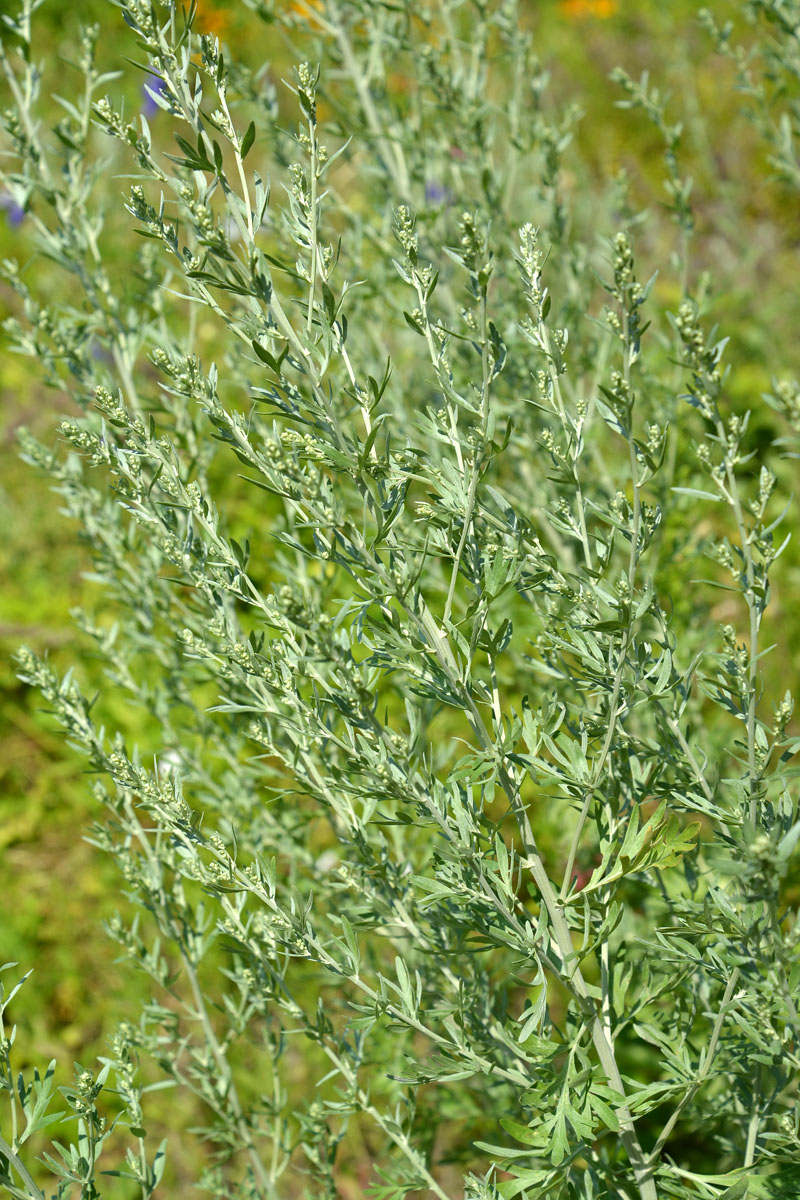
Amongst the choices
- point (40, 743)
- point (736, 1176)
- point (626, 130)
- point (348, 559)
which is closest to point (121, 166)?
point (626, 130)

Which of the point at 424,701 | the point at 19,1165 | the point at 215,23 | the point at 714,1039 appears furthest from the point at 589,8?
the point at 19,1165

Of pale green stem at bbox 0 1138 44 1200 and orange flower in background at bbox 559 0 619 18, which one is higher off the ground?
orange flower in background at bbox 559 0 619 18

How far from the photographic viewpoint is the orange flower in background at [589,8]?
747 centimetres

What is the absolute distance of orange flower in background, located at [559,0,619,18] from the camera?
24.5 ft

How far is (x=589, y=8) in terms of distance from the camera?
7473 mm

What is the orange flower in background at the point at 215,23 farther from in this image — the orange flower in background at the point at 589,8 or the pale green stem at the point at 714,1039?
the pale green stem at the point at 714,1039

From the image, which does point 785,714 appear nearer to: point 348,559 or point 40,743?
point 348,559

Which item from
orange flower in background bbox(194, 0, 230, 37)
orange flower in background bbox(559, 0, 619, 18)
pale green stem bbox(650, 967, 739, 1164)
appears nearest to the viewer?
pale green stem bbox(650, 967, 739, 1164)

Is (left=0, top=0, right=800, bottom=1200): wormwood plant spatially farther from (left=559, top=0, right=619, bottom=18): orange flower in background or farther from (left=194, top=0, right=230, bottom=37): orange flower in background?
(left=559, top=0, right=619, bottom=18): orange flower in background

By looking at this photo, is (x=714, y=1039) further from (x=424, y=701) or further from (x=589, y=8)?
(x=589, y=8)

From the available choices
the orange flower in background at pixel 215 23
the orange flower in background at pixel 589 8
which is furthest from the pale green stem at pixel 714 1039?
the orange flower in background at pixel 589 8

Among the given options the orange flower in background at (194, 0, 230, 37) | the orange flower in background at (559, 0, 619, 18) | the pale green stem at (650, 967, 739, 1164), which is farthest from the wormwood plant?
the orange flower in background at (559, 0, 619, 18)

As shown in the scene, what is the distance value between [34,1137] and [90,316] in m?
2.43

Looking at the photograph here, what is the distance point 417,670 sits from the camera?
4.06 feet
